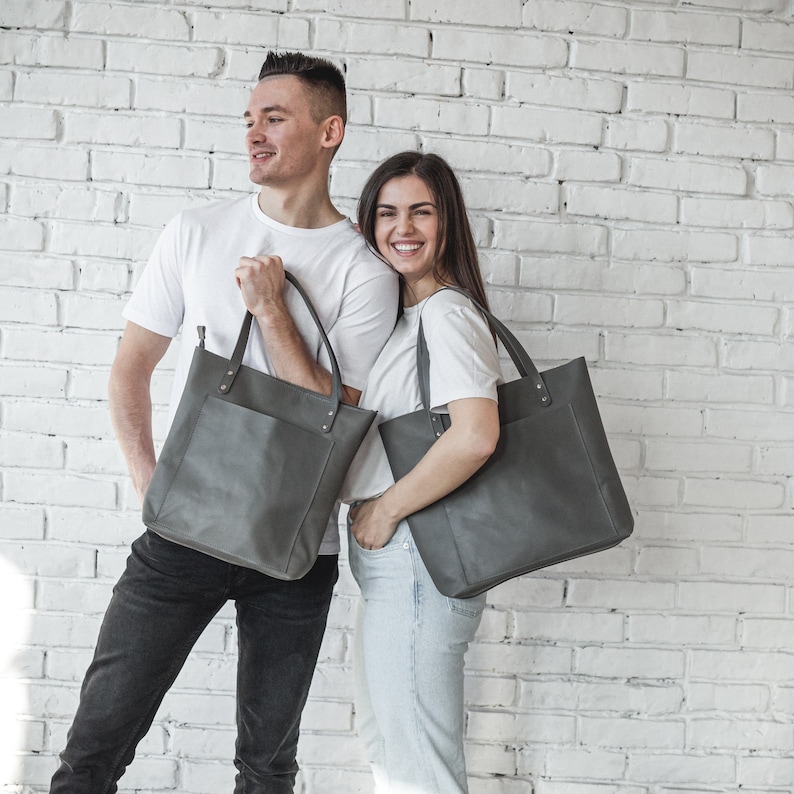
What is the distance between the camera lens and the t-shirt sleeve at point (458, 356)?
4.08 ft

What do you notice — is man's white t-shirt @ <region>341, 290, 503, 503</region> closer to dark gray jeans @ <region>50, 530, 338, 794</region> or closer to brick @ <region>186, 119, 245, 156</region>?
dark gray jeans @ <region>50, 530, 338, 794</region>

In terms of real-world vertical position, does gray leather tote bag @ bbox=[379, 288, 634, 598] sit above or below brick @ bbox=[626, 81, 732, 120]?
below

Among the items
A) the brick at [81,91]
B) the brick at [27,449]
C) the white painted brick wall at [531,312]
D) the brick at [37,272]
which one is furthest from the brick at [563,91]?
the brick at [27,449]

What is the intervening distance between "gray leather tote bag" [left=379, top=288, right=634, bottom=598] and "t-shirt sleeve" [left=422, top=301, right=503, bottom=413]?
45 millimetres

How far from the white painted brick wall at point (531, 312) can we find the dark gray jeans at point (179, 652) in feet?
1.24

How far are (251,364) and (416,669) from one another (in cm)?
62

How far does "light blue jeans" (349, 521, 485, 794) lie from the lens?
1282 millimetres

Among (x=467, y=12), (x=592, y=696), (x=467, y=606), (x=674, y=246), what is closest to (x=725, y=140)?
(x=674, y=246)

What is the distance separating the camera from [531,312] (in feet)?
5.80

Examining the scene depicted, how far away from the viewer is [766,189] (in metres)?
1.79

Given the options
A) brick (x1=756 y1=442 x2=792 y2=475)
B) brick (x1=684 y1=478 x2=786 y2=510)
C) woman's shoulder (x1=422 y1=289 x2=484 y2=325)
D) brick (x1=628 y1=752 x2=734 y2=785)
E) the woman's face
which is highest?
the woman's face

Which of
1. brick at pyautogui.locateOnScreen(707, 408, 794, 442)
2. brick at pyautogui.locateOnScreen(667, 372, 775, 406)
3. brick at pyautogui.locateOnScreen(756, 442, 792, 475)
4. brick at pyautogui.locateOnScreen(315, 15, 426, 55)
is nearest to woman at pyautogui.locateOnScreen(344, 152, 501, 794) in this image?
brick at pyautogui.locateOnScreen(315, 15, 426, 55)

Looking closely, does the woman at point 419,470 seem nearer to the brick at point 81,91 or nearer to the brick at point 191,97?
the brick at point 191,97

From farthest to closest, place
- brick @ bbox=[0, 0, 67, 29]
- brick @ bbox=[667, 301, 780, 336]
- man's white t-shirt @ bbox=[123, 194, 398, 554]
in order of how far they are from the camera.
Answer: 1. brick @ bbox=[667, 301, 780, 336]
2. brick @ bbox=[0, 0, 67, 29]
3. man's white t-shirt @ bbox=[123, 194, 398, 554]
